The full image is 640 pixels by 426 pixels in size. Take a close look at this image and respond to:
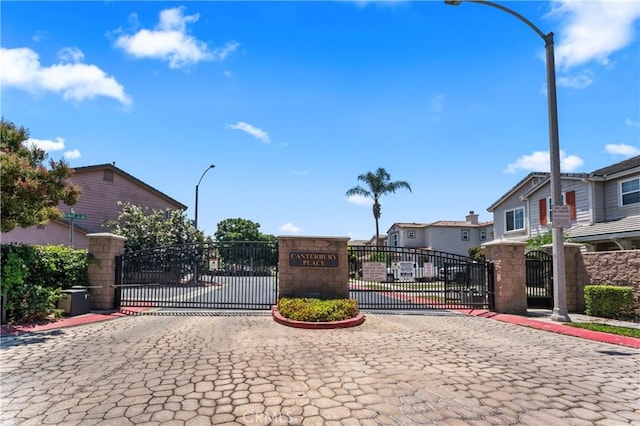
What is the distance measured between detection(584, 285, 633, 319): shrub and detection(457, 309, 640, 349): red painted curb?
2.38 meters

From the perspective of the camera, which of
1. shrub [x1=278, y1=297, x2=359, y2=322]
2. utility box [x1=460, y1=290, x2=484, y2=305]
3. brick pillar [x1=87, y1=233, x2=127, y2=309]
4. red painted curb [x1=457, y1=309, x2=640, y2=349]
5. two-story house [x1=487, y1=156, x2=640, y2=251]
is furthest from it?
two-story house [x1=487, y1=156, x2=640, y2=251]

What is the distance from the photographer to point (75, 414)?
4.45 metres

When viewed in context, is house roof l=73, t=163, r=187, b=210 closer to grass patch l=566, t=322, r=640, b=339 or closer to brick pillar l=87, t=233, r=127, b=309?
brick pillar l=87, t=233, r=127, b=309

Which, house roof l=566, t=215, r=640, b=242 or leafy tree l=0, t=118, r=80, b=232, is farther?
house roof l=566, t=215, r=640, b=242

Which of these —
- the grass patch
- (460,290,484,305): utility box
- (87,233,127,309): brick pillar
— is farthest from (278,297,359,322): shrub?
the grass patch

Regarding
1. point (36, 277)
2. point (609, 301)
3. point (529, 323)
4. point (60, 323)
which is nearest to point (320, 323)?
point (529, 323)

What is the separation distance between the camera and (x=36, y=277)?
10.9 metres

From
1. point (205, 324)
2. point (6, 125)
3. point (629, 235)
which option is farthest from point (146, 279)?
point (629, 235)

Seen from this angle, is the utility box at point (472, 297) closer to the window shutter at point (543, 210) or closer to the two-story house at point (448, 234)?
the window shutter at point (543, 210)

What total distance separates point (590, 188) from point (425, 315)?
636 inches

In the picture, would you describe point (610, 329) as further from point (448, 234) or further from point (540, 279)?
point (448, 234)

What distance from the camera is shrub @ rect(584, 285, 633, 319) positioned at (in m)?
11.5

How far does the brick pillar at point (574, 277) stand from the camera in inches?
531

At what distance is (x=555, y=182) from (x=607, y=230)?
38.4ft
